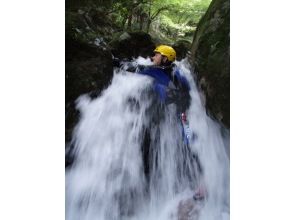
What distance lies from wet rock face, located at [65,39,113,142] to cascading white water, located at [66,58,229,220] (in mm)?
52

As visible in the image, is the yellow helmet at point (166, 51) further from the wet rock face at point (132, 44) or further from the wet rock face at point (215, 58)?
the wet rock face at point (215, 58)

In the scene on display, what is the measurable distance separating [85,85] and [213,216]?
3.88ft

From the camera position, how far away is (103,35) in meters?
2.74

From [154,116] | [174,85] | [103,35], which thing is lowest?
[154,116]

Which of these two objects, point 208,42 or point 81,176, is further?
point 208,42

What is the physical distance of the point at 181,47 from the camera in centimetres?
276

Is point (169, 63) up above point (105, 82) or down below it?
above

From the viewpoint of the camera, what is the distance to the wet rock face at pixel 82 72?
2.66 m

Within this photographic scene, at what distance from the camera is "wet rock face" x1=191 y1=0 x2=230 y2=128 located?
2799 millimetres

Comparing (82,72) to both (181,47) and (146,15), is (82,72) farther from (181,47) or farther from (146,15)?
(181,47)

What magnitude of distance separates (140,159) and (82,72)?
Result: 0.67 m

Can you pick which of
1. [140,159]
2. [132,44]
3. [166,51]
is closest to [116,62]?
[132,44]
